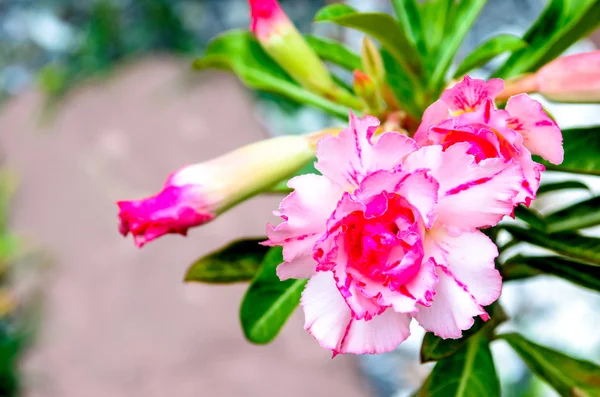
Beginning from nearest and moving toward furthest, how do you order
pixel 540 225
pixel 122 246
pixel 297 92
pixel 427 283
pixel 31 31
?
pixel 427 283 < pixel 540 225 < pixel 297 92 < pixel 122 246 < pixel 31 31

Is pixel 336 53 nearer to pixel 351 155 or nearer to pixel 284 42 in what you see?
pixel 284 42

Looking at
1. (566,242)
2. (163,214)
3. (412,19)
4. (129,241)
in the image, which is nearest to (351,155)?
(163,214)

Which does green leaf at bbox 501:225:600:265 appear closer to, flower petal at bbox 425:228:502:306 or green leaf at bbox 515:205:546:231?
green leaf at bbox 515:205:546:231

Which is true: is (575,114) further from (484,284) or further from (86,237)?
(86,237)

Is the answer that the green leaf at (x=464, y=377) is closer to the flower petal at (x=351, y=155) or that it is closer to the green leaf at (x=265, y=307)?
the green leaf at (x=265, y=307)

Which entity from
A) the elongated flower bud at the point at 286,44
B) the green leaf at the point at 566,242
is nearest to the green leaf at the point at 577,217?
the green leaf at the point at 566,242

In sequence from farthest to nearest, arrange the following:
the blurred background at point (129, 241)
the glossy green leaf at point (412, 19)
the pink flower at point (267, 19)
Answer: the blurred background at point (129, 241)
the glossy green leaf at point (412, 19)
the pink flower at point (267, 19)

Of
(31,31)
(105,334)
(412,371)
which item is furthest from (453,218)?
(31,31)
